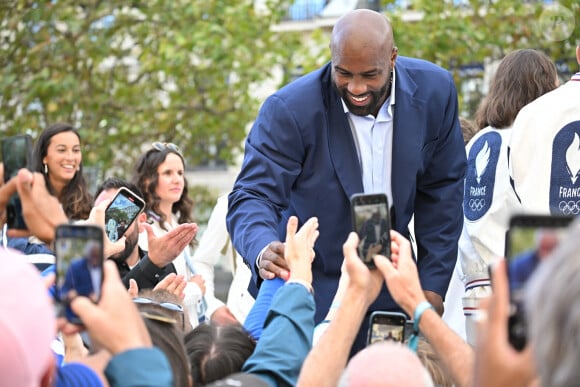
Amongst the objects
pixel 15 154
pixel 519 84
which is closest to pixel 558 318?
pixel 15 154

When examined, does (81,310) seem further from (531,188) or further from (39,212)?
(531,188)

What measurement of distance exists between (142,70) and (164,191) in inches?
301

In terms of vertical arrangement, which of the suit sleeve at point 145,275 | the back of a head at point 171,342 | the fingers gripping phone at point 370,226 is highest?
the fingers gripping phone at point 370,226

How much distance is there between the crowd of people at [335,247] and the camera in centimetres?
233

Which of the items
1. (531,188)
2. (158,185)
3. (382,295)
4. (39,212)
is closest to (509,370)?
(39,212)

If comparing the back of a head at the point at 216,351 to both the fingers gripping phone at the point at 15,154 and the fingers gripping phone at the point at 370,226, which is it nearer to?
the fingers gripping phone at the point at 370,226

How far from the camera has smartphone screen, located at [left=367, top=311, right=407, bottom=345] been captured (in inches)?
140

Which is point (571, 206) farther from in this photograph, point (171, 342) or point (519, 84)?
point (171, 342)

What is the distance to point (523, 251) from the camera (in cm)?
247

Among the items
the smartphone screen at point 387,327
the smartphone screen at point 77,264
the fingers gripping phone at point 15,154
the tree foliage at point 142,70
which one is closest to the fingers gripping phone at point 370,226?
the smartphone screen at point 387,327

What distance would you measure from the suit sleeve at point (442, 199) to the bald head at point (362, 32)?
0.52m

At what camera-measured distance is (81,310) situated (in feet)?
8.69

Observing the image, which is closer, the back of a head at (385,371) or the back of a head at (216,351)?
the back of a head at (385,371)

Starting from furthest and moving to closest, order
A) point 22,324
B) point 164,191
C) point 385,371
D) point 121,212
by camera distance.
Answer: point 164,191, point 121,212, point 385,371, point 22,324
